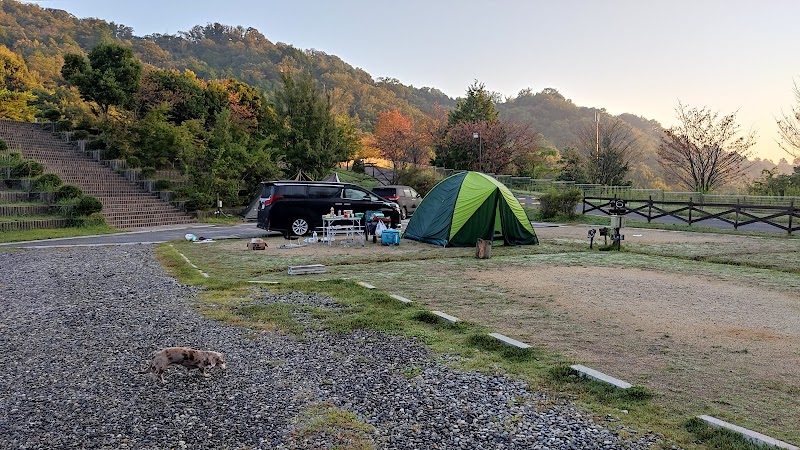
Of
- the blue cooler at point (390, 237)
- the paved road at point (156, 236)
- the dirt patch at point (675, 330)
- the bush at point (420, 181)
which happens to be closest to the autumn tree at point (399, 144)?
the bush at point (420, 181)

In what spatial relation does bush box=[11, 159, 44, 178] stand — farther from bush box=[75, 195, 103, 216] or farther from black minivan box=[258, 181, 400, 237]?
black minivan box=[258, 181, 400, 237]

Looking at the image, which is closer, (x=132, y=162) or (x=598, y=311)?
(x=598, y=311)

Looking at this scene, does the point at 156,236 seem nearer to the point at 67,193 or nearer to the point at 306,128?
the point at 67,193

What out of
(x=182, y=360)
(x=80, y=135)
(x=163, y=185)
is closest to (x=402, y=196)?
(x=163, y=185)

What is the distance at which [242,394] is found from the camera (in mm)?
3617

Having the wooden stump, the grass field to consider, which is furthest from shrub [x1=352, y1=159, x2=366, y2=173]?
the wooden stump

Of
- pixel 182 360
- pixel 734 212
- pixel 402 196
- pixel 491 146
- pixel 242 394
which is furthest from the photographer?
pixel 491 146

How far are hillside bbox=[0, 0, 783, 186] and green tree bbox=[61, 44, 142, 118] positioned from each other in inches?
699

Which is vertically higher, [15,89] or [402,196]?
[15,89]

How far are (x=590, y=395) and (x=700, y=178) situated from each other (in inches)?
1200

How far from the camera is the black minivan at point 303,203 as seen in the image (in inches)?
528

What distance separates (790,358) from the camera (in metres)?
4.42

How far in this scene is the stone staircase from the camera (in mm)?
17734

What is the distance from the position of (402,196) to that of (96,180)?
1143cm
